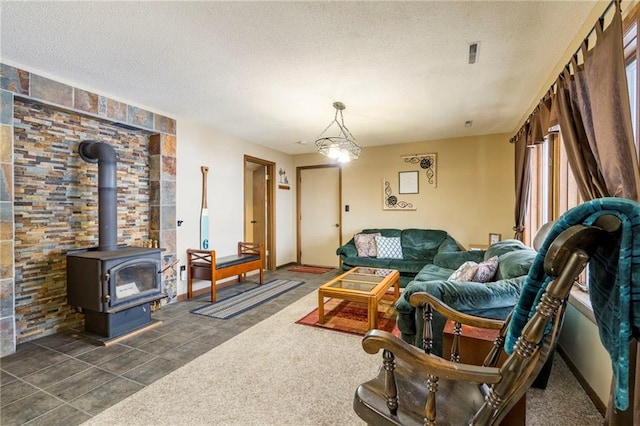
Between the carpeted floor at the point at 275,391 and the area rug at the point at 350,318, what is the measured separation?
0.31m

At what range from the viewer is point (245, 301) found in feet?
12.2

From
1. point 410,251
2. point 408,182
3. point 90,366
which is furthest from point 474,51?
point 90,366

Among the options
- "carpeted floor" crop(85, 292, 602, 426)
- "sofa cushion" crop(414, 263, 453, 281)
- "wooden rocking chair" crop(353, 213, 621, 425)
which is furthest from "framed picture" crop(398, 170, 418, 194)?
"wooden rocking chair" crop(353, 213, 621, 425)

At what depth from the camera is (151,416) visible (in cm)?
165

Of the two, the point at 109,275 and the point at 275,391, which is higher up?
the point at 109,275

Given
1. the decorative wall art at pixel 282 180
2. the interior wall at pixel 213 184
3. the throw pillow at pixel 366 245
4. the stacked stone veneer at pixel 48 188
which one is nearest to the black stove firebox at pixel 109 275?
the stacked stone veneer at pixel 48 188

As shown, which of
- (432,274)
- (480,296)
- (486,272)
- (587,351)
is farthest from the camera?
(432,274)

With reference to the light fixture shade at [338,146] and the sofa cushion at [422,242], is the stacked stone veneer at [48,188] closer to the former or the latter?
the light fixture shade at [338,146]

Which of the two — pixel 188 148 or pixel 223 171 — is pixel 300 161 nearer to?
pixel 223 171

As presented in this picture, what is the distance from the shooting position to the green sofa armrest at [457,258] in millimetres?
3795

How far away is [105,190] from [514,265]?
3.77 metres

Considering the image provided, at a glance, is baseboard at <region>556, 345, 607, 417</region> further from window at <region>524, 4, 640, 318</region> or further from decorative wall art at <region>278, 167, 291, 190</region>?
decorative wall art at <region>278, 167, 291, 190</region>

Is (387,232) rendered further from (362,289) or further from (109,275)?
(109,275)

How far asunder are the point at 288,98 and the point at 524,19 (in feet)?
6.91
